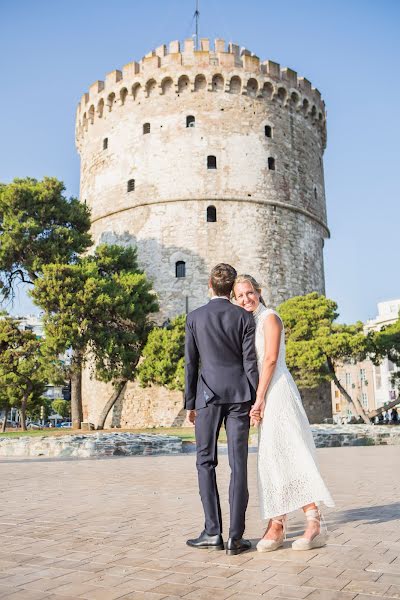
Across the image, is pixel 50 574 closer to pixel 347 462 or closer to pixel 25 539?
pixel 25 539

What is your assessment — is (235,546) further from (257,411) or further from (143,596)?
(143,596)

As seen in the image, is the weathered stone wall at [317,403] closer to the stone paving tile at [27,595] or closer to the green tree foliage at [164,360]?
the green tree foliage at [164,360]

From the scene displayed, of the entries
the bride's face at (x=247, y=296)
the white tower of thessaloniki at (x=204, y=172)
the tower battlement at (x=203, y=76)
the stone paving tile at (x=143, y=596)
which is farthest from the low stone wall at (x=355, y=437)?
the tower battlement at (x=203, y=76)

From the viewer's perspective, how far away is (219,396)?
11.5 ft

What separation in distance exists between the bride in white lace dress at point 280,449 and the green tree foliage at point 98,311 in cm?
1628

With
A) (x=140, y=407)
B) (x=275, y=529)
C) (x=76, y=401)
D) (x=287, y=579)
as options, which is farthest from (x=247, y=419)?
(x=140, y=407)

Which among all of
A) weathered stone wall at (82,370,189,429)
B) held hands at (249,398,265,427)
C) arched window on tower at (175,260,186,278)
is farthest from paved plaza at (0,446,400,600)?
arched window on tower at (175,260,186,278)

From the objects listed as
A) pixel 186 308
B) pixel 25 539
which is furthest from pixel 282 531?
pixel 186 308

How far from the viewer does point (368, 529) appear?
3.79m

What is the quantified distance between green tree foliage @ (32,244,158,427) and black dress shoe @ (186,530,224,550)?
16.3 metres

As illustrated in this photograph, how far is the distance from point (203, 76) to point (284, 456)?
2526cm

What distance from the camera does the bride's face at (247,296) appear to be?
3793 millimetres

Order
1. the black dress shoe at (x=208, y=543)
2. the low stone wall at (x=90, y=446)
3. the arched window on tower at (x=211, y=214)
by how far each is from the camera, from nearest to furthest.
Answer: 1. the black dress shoe at (x=208, y=543)
2. the low stone wall at (x=90, y=446)
3. the arched window on tower at (x=211, y=214)

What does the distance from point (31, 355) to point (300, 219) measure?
555 inches
